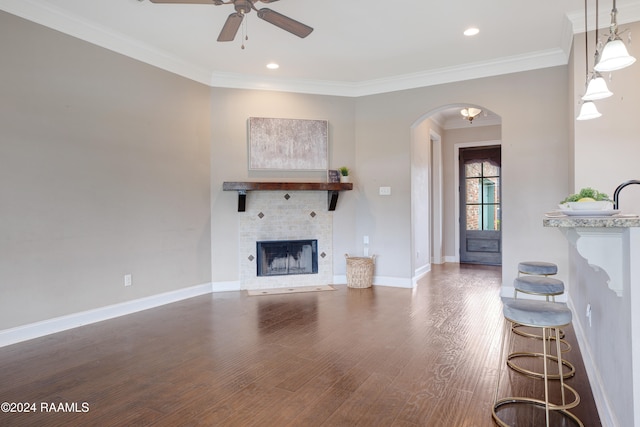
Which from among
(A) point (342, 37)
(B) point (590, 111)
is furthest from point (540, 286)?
(A) point (342, 37)

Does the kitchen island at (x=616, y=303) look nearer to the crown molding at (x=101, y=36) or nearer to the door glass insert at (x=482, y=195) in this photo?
the crown molding at (x=101, y=36)

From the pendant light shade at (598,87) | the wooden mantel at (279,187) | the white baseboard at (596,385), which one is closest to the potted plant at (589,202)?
the pendant light shade at (598,87)

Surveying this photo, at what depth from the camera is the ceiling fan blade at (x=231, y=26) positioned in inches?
116

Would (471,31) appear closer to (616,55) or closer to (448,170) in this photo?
(616,55)

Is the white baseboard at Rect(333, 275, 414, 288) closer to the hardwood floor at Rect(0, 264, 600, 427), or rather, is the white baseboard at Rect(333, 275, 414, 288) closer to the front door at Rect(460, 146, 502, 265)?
the hardwood floor at Rect(0, 264, 600, 427)

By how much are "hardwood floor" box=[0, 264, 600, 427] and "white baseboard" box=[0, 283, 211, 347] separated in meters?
0.12

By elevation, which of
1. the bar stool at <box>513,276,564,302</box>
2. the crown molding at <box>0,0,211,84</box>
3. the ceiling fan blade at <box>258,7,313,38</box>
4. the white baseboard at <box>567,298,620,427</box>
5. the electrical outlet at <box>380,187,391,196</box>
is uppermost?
the crown molding at <box>0,0,211,84</box>

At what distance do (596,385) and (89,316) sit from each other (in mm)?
4148

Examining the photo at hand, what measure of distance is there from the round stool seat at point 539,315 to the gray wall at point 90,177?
367 centimetres

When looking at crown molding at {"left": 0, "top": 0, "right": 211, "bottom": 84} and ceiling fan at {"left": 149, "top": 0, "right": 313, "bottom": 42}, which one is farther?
crown molding at {"left": 0, "top": 0, "right": 211, "bottom": 84}

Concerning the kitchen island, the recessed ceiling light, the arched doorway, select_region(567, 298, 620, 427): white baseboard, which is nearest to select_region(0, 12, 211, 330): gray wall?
the recessed ceiling light

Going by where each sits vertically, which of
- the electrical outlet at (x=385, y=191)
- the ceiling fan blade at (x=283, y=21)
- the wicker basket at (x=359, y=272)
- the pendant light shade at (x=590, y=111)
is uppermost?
the ceiling fan blade at (x=283, y=21)

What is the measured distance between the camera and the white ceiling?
338 cm

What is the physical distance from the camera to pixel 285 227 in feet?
17.6
